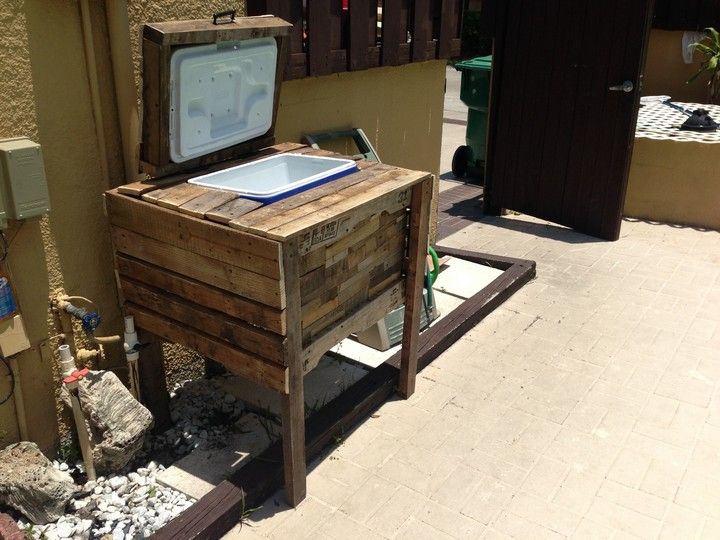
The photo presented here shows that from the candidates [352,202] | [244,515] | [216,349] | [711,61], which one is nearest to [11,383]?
[216,349]

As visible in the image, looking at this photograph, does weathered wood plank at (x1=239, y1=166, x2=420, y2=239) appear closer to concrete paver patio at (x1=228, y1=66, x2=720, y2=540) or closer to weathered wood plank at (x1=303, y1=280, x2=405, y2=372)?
weathered wood plank at (x1=303, y1=280, x2=405, y2=372)

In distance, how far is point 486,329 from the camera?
4.69 meters

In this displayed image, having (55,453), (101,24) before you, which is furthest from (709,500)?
(101,24)

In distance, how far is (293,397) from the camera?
9.10 feet

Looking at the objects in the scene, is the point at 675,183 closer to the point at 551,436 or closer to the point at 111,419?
the point at 551,436

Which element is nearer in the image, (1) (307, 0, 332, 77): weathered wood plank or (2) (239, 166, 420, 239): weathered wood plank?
(2) (239, 166, 420, 239): weathered wood plank

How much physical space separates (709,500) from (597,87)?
4019mm

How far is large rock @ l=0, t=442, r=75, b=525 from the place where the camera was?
106 inches

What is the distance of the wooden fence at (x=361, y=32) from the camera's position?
3785 mm

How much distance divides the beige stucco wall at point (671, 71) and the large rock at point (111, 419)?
9506 mm

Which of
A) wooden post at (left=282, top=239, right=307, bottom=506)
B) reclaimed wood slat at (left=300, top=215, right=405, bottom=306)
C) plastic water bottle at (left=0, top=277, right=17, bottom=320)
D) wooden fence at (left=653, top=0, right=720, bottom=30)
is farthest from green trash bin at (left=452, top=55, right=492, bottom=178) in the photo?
plastic water bottle at (left=0, top=277, right=17, bottom=320)

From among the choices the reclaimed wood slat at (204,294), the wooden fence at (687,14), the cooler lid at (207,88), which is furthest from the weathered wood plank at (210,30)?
the wooden fence at (687,14)

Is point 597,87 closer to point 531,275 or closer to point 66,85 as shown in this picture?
point 531,275

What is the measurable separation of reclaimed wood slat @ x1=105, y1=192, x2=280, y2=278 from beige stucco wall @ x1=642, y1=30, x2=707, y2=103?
9289 millimetres
